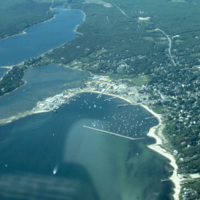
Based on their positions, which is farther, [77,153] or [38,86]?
[38,86]

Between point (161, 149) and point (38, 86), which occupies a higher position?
point (161, 149)

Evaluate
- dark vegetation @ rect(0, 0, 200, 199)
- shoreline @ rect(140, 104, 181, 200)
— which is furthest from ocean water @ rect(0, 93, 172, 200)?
dark vegetation @ rect(0, 0, 200, 199)

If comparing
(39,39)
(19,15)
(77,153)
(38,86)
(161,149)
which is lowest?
(19,15)

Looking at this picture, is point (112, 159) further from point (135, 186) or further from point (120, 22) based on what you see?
point (120, 22)

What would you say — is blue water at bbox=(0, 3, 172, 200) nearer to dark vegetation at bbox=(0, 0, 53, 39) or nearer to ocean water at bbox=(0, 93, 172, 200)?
ocean water at bbox=(0, 93, 172, 200)

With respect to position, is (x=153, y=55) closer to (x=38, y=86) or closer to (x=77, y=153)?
(x=38, y=86)

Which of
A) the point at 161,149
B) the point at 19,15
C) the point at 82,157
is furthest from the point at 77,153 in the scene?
the point at 19,15
